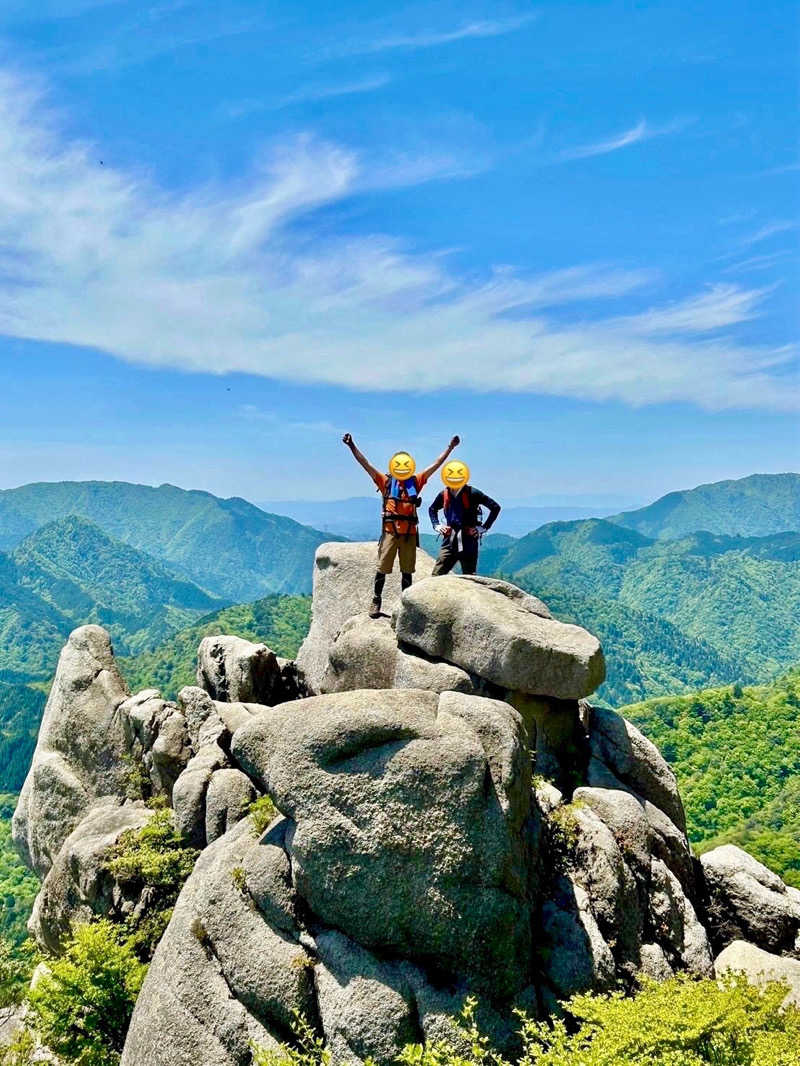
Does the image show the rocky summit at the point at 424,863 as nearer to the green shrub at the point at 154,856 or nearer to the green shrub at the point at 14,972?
the green shrub at the point at 154,856

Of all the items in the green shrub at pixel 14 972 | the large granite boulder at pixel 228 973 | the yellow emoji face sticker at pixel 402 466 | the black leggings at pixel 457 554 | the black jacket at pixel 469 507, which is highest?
the yellow emoji face sticker at pixel 402 466

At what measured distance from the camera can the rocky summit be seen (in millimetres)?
11484

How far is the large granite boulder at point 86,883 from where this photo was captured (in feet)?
52.7

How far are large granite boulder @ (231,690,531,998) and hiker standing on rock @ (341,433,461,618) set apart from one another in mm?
7252

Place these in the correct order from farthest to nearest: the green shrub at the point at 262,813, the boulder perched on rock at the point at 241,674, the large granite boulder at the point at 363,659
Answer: the boulder perched on rock at the point at 241,674, the large granite boulder at the point at 363,659, the green shrub at the point at 262,813

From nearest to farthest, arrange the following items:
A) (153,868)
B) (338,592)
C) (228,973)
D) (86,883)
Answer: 1. (228,973)
2. (153,868)
3. (86,883)
4. (338,592)

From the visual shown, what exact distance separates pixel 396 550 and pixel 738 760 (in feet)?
319

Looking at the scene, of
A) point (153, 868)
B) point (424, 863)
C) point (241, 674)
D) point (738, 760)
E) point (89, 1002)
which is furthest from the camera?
point (738, 760)

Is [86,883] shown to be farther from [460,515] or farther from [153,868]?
[460,515]

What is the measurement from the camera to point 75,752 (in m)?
22.1

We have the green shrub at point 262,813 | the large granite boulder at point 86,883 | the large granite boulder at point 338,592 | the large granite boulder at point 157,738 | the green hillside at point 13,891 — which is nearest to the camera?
the green shrub at point 262,813

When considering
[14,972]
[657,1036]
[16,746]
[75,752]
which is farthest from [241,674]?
[16,746]

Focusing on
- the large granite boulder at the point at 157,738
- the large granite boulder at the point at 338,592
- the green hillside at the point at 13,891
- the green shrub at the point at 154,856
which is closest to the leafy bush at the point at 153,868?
the green shrub at the point at 154,856

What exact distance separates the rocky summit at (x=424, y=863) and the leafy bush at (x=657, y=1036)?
0.66m
